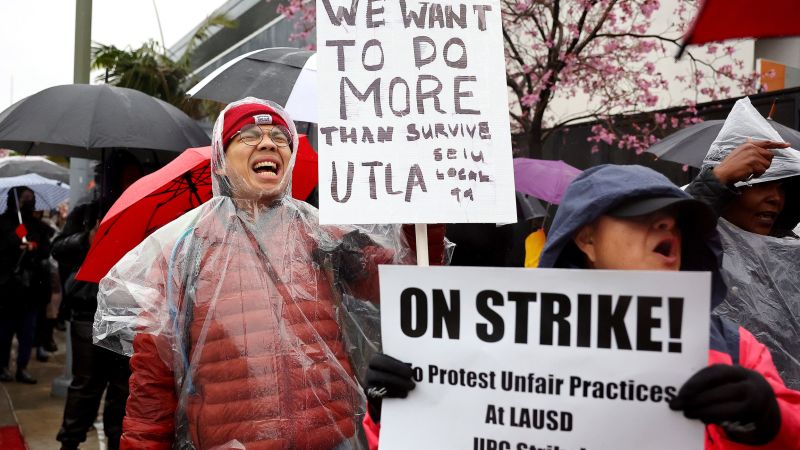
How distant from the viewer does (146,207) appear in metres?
3.33

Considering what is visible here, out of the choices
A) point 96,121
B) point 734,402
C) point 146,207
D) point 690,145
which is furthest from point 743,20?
point 96,121

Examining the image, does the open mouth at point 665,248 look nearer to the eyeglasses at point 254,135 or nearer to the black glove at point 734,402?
the black glove at point 734,402

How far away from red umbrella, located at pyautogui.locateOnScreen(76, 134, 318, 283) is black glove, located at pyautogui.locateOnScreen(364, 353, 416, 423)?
1.73m

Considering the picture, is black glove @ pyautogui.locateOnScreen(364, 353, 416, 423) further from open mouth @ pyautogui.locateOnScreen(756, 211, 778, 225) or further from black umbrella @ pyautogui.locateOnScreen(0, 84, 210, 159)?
black umbrella @ pyautogui.locateOnScreen(0, 84, 210, 159)

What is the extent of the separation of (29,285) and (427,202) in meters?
6.92

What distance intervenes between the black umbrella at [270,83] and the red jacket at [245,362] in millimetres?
1969

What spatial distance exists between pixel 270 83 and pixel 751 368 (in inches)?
143

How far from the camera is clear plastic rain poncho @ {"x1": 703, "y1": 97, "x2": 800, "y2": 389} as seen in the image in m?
2.86

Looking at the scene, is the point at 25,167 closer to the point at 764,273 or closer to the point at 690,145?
the point at 690,145

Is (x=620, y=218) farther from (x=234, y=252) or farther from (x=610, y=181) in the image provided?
(x=234, y=252)

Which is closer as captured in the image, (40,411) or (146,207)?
(146,207)

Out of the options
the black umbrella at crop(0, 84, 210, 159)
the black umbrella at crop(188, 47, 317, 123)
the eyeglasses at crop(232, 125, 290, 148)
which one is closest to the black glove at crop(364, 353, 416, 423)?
the eyeglasses at crop(232, 125, 290, 148)

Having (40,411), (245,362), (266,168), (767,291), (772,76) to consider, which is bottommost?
(40,411)

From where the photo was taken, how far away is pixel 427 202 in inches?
85.7
